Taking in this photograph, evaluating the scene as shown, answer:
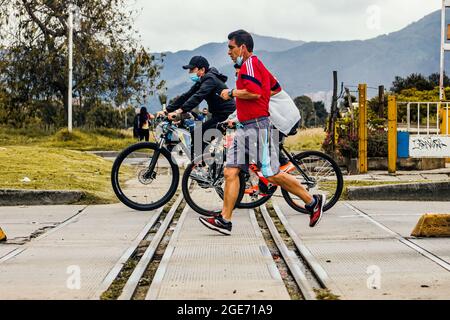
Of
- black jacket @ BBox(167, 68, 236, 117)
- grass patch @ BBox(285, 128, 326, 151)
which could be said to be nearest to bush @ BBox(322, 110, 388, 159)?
black jacket @ BBox(167, 68, 236, 117)

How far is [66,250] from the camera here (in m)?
7.91

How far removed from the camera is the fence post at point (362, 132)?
16922mm

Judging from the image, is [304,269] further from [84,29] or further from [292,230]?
[84,29]

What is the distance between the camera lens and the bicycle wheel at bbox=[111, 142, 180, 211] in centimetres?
1080

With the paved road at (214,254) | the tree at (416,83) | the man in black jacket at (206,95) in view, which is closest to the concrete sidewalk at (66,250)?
the paved road at (214,254)

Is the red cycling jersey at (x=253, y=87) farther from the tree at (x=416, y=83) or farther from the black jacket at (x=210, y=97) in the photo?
the tree at (x=416, y=83)

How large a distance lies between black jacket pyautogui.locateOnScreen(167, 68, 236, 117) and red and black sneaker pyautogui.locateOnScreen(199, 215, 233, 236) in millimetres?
2153

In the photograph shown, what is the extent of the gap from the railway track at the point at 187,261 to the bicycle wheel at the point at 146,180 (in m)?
0.57

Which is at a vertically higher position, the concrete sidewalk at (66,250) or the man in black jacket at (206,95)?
the man in black jacket at (206,95)

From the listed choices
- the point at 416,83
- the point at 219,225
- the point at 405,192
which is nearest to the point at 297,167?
the point at 219,225

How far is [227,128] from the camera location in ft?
34.4

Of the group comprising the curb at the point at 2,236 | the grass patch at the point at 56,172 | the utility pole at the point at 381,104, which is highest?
the utility pole at the point at 381,104

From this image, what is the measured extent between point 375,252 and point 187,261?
1648 mm

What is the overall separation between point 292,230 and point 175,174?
89.0 inches
